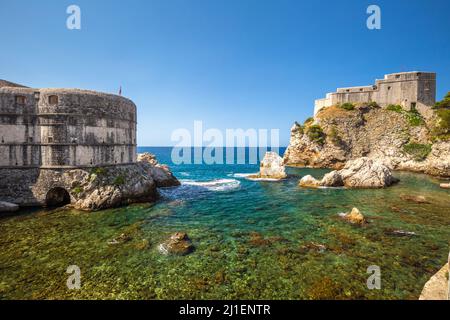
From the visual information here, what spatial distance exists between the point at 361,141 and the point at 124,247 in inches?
2124

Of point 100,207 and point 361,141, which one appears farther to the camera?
point 361,141

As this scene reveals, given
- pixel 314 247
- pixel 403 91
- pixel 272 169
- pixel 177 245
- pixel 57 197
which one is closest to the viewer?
pixel 314 247

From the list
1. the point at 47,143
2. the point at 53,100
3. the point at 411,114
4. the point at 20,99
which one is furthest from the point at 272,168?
the point at 411,114

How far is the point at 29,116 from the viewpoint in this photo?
1656 cm

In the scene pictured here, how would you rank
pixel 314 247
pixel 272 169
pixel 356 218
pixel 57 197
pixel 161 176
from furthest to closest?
pixel 272 169 < pixel 161 176 < pixel 57 197 < pixel 356 218 < pixel 314 247

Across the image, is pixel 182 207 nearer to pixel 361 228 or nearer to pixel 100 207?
pixel 100 207

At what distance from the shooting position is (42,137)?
1680 cm

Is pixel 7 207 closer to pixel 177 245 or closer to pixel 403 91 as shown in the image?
pixel 177 245

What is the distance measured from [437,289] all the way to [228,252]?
754 cm

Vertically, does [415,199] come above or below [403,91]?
below

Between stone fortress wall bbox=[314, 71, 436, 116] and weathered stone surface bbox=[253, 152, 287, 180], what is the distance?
33.1 meters

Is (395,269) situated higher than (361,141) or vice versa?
(361,141)

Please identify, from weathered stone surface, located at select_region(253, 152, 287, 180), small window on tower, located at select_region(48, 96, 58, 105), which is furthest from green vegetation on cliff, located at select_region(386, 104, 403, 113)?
small window on tower, located at select_region(48, 96, 58, 105)
